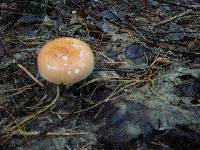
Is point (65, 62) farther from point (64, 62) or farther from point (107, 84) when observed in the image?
point (107, 84)

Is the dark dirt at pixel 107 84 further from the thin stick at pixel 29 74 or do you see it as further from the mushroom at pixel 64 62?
the mushroom at pixel 64 62

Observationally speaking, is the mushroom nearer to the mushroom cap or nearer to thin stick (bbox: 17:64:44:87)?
the mushroom cap

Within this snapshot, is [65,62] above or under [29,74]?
above

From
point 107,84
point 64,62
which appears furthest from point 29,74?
point 107,84

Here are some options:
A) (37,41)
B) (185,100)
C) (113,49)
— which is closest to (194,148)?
(185,100)

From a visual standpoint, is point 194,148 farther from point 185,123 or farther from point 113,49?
point 113,49

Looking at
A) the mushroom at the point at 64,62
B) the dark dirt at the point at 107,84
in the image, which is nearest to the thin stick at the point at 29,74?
the dark dirt at the point at 107,84
